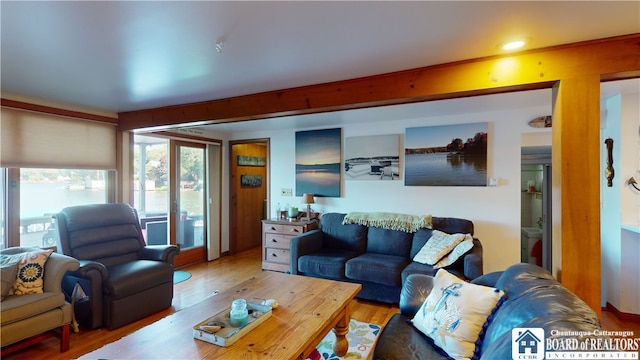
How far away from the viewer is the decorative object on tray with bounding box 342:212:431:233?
3650 millimetres

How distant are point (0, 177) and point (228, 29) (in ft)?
9.71

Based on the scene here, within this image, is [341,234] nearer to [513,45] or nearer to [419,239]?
[419,239]

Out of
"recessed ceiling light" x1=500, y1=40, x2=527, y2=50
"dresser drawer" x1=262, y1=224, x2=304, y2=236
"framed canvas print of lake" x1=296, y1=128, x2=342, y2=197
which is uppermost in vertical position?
"recessed ceiling light" x1=500, y1=40, x2=527, y2=50

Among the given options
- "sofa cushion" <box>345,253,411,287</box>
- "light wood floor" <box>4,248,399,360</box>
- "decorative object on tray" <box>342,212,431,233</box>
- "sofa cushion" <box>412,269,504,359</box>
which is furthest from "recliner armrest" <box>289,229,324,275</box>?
"sofa cushion" <box>412,269,504,359</box>

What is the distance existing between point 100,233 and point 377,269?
2956 mm

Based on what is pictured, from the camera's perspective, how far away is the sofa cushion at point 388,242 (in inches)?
143

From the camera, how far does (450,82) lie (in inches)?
85.3

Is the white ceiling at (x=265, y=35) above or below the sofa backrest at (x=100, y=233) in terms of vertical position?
above

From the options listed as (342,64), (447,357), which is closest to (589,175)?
(447,357)

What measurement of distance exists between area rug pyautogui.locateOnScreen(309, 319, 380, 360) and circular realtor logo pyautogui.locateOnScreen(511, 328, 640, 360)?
128 centimetres

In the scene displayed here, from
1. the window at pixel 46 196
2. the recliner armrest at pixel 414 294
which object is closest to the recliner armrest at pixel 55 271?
the window at pixel 46 196

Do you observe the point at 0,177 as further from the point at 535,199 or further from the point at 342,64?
the point at 535,199

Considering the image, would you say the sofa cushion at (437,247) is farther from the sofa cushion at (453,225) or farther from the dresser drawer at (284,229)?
the dresser drawer at (284,229)

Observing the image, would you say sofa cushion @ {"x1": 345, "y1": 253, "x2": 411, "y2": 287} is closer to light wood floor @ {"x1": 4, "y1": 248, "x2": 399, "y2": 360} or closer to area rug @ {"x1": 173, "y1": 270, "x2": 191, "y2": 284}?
light wood floor @ {"x1": 4, "y1": 248, "x2": 399, "y2": 360}
